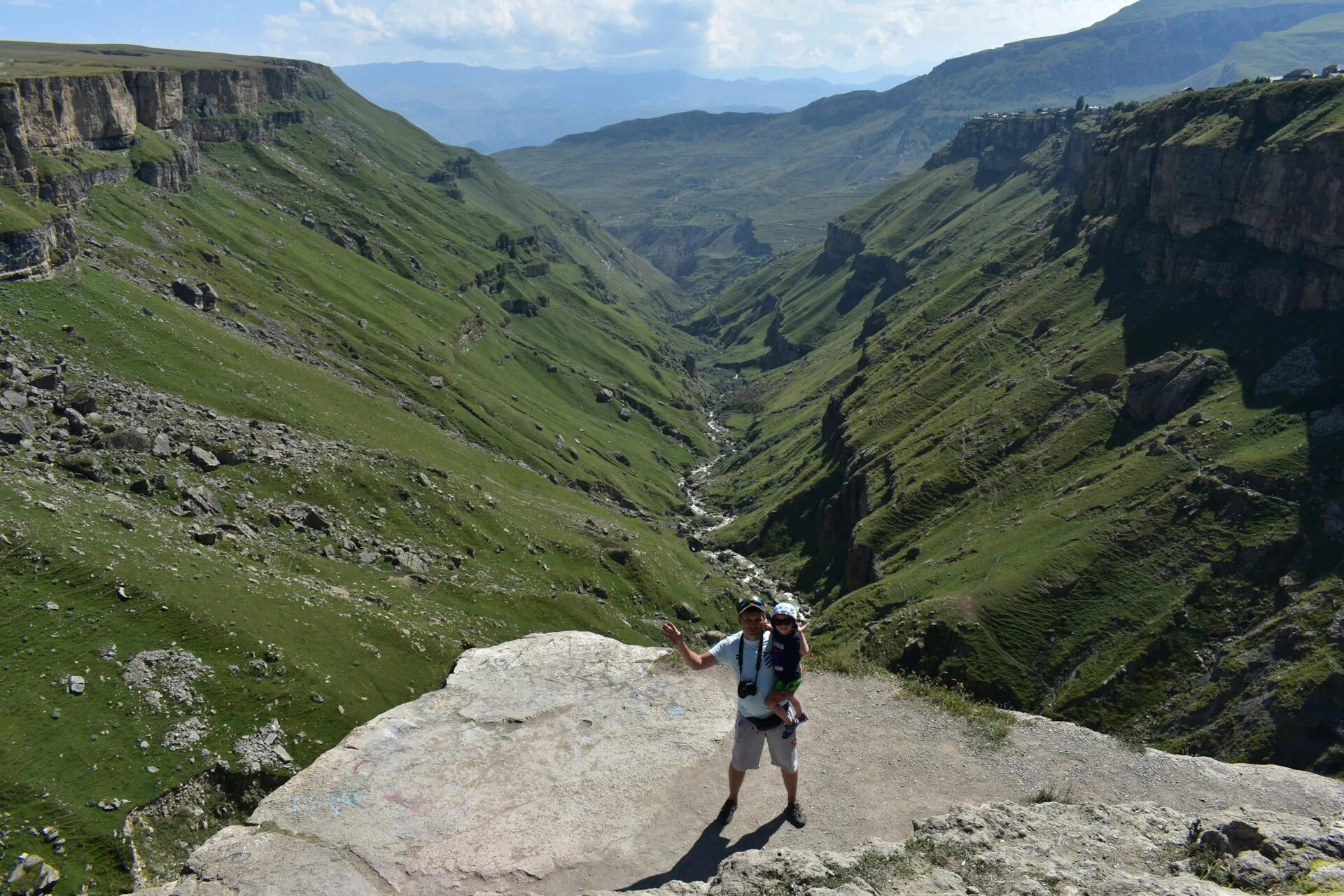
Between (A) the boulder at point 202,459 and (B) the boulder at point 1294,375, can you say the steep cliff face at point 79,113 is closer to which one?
(A) the boulder at point 202,459

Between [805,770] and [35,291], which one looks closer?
[805,770]

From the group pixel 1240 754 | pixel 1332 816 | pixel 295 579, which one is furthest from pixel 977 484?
pixel 1332 816

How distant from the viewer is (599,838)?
24.4 meters

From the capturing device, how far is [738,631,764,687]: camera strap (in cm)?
2298

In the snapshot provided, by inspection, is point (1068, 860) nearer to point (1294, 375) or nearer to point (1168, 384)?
Result: point (1294, 375)

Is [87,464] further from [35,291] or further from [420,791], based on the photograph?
[420,791]

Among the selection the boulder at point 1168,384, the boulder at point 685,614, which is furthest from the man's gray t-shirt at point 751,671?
the boulder at point 1168,384

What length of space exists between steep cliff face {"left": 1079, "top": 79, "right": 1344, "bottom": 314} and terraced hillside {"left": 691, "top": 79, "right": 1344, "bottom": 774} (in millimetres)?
419

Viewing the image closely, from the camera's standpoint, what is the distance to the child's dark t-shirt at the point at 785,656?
22.9 metres

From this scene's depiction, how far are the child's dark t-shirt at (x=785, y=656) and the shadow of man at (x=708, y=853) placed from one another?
4.61 metres

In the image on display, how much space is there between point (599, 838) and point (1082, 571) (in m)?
87.0

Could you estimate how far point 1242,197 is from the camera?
137m

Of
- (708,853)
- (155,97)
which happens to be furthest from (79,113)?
(708,853)

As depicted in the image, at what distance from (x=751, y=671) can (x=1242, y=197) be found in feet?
500
